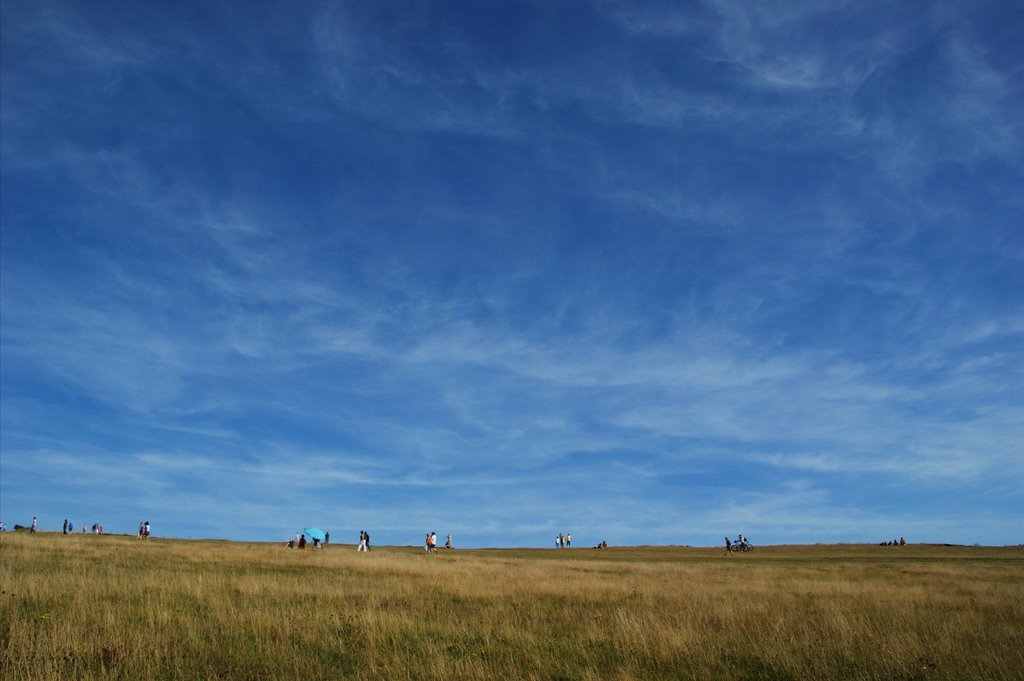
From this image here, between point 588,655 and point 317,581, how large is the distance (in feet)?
42.0

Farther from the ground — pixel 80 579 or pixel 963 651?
pixel 80 579

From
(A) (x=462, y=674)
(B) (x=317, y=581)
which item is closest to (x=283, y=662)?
(A) (x=462, y=674)

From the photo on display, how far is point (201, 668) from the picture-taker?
8.81 m

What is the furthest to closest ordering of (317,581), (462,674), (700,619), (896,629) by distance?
1. (317,581)
2. (700,619)
3. (896,629)
4. (462,674)

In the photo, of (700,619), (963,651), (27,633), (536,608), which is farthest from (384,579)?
(963,651)

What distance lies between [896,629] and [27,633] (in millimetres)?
16058

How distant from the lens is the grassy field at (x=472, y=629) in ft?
30.0

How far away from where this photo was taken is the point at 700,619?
14406 mm

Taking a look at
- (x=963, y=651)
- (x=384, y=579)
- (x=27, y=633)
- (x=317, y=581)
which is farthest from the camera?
(x=384, y=579)

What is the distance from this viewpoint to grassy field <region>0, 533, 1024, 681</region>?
9141 mm

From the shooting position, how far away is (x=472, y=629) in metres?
12.7

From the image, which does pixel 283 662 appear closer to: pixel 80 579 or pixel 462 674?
pixel 462 674

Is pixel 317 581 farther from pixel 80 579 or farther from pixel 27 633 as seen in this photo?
pixel 27 633

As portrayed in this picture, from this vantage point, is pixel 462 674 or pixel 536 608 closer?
pixel 462 674
